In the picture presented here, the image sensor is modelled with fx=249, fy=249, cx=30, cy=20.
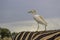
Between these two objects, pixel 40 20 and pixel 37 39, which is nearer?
pixel 37 39

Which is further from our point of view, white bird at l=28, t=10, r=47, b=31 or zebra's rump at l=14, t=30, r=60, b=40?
white bird at l=28, t=10, r=47, b=31

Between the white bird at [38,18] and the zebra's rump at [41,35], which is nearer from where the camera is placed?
the zebra's rump at [41,35]

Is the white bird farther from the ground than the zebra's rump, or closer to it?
closer to it

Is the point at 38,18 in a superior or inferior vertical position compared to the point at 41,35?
inferior

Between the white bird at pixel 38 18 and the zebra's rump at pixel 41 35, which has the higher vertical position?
the zebra's rump at pixel 41 35

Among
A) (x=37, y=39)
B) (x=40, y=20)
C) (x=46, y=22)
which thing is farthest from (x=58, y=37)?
(x=40, y=20)

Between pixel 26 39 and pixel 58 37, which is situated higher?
pixel 58 37

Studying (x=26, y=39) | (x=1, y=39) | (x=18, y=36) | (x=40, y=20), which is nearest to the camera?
(x=26, y=39)

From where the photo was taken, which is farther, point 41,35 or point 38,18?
point 38,18

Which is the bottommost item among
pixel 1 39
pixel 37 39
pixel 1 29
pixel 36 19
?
pixel 1 29

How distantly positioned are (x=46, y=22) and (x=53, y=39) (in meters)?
2.62

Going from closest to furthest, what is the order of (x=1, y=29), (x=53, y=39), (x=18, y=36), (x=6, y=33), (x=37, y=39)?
(x=53, y=39), (x=37, y=39), (x=18, y=36), (x=6, y=33), (x=1, y=29)

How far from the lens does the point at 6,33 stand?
1302 centimetres

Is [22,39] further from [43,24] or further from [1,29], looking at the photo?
[1,29]
